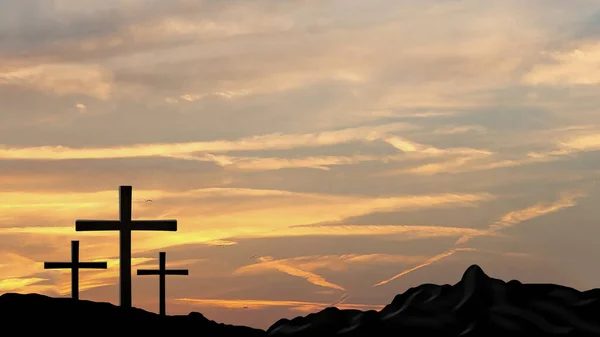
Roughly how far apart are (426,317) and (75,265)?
15.6 meters

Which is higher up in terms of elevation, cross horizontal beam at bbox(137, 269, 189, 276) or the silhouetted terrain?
cross horizontal beam at bbox(137, 269, 189, 276)

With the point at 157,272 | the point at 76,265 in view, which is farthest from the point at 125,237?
the point at 157,272

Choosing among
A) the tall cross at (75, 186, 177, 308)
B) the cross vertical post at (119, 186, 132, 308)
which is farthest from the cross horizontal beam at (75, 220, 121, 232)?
the cross vertical post at (119, 186, 132, 308)

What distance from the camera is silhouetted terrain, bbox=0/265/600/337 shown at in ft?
59.7

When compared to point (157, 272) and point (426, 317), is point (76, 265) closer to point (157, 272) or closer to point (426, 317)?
point (157, 272)

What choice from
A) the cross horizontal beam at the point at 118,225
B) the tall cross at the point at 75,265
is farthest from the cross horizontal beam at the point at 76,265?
the cross horizontal beam at the point at 118,225

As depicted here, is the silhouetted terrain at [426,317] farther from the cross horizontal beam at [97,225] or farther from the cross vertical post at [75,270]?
the cross vertical post at [75,270]

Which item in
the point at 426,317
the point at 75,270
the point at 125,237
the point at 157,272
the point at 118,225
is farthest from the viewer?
the point at 157,272

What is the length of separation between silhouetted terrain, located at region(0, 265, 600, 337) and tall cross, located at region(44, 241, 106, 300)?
10278 mm

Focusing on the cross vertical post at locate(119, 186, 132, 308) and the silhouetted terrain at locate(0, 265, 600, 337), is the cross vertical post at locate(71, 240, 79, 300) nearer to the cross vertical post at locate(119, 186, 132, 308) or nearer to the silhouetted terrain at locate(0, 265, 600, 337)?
the cross vertical post at locate(119, 186, 132, 308)

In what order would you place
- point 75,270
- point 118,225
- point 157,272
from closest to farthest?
1. point 118,225
2. point 75,270
3. point 157,272

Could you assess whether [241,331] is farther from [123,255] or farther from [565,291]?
[123,255]

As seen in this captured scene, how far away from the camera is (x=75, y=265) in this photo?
3112 cm

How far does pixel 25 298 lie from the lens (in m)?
20.7
